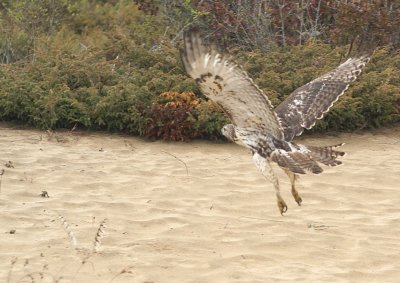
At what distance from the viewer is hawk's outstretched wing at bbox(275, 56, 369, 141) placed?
22.7ft

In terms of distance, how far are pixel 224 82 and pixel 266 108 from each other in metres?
0.71

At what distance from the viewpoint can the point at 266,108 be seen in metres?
6.09

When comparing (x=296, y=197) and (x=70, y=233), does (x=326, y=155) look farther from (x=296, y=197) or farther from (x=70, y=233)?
(x=70, y=233)

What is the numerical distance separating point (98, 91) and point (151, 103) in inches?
31.0

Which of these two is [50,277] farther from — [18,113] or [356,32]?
[356,32]

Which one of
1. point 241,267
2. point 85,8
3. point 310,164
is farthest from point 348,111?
point 85,8

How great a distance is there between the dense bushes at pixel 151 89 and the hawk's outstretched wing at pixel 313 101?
254 cm

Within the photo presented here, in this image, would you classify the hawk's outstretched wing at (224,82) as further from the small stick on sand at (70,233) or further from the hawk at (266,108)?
the small stick on sand at (70,233)

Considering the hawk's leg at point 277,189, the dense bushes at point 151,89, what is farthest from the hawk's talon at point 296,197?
the dense bushes at point 151,89

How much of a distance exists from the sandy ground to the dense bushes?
28cm

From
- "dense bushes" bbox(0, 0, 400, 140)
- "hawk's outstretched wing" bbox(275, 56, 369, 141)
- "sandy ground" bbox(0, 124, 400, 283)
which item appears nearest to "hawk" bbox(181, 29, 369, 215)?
"hawk's outstretched wing" bbox(275, 56, 369, 141)

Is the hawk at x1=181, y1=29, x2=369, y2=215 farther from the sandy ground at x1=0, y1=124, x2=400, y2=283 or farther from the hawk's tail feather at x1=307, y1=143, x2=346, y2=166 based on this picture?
the sandy ground at x1=0, y1=124, x2=400, y2=283

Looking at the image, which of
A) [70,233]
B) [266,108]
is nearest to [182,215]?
[70,233]

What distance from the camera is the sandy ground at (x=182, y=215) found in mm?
5484
